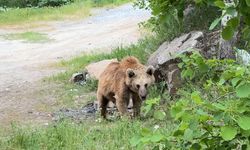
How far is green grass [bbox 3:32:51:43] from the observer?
826 inches

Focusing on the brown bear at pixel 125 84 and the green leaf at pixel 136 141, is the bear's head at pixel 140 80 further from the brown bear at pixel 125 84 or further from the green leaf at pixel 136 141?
the green leaf at pixel 136 141

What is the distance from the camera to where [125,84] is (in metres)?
8.82

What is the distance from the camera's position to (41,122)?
9336 millimetres

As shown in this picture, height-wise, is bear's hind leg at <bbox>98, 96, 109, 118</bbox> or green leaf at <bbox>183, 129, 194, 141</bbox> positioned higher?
green leaf at <bbox>183, 129, 194, 141</bbox>

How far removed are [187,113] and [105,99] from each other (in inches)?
272

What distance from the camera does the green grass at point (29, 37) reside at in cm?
2099

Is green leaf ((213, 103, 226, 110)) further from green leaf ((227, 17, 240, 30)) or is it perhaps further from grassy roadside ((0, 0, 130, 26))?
grassy roadside ((0, 0, 130, 26))

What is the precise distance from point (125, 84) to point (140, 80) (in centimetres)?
26

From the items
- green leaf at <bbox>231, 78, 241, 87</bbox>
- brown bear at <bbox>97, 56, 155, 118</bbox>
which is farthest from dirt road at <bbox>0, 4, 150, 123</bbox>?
green leaf at <bbox>231, 78, 241, 87</bbox>

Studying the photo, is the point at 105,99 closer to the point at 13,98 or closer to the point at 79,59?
the point at 13,98

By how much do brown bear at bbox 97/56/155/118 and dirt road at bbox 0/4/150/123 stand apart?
1616 mm

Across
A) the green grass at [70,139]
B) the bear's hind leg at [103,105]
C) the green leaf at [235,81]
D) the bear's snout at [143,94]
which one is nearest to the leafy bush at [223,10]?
the green leaf at [235,81]

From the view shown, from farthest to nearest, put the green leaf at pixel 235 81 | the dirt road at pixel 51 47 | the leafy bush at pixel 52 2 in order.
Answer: the leafy bush at pixel 52 2
the dirt road at pixel 51 47
the green leaf at pixel 235 81

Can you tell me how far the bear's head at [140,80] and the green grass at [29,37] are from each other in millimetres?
12399
